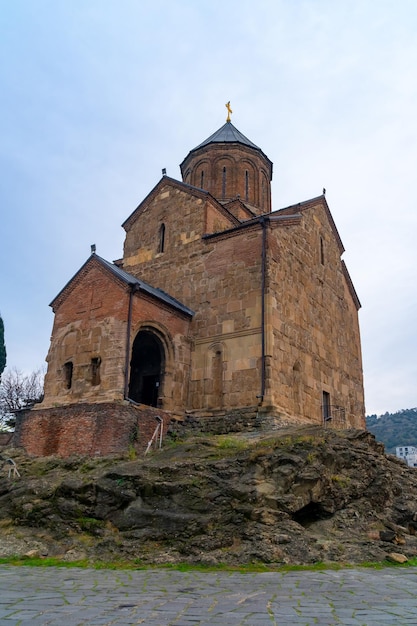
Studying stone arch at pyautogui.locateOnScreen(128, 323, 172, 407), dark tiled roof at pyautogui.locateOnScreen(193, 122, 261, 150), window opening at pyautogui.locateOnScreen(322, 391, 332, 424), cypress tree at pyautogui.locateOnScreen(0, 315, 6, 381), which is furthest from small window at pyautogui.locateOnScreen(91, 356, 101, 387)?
cypress tree at pyautogui.locateOnScreen(0, 315, 6, 381)

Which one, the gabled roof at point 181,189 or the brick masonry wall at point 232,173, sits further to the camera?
the brick masonry wall at point 232,173

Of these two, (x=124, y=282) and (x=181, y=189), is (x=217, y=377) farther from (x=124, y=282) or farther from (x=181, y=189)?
(x=181, y=189)

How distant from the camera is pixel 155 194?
78.6 feet

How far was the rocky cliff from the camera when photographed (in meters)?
10.1

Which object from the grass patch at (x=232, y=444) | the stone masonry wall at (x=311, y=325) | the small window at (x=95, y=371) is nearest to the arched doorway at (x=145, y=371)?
the small window at (x=95, y=371)

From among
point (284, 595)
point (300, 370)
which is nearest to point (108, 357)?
point (300, 370)

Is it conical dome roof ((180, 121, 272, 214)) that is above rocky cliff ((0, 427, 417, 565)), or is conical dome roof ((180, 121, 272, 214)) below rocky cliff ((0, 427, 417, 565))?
above

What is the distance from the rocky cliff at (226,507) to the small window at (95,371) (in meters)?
4.13

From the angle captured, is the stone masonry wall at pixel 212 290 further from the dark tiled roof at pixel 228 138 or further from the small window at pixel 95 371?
the dark tiled roof at pixel 228 138

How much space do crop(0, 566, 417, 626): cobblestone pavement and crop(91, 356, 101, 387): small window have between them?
8446 mm

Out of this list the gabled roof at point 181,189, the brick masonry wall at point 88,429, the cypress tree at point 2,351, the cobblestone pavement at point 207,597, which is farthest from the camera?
the cypress tree at point 2,351

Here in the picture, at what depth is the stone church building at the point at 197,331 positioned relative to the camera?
16844 mm

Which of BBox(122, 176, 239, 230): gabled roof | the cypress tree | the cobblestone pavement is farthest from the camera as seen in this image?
the cypress tree

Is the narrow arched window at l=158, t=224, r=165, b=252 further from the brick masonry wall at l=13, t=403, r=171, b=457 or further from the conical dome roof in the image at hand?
the brick masonry wall at l=13, t=403, r=171, b=457
